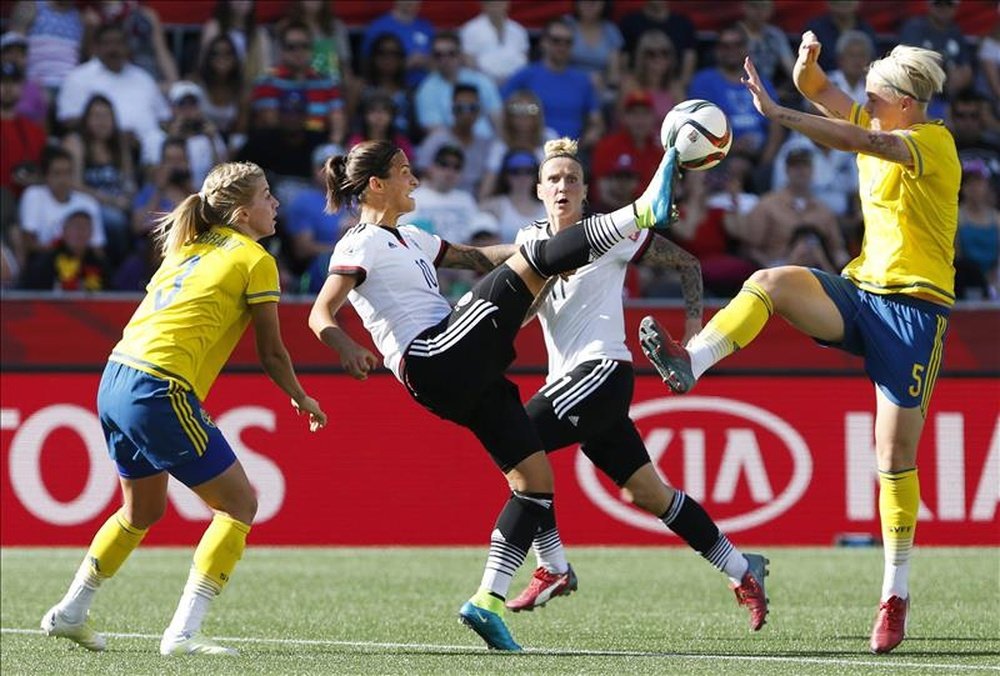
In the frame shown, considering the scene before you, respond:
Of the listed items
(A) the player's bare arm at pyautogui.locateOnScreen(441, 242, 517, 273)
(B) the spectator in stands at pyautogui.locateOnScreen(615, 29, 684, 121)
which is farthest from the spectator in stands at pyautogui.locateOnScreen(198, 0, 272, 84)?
(A) the player's bare arm at pyautogui.locateOnScreen(441, 242, 517, 273)

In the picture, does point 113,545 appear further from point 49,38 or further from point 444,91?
point 49,38

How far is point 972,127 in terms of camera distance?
51.0 feet

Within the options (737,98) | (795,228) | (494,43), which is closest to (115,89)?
(494,43)

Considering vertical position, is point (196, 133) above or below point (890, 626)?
above

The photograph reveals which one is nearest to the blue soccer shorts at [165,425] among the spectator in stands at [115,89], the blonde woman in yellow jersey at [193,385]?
the blonde woman in yellow jersey at [193,385]

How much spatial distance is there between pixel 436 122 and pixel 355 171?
8148mm

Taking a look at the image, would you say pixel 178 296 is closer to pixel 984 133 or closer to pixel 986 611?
pixel 986 611

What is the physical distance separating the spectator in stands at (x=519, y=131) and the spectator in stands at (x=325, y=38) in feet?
4.90

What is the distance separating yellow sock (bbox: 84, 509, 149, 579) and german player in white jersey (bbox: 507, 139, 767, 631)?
176cm

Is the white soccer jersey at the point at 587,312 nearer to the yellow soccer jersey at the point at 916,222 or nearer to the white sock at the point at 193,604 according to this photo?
the yellow soccer jersey at the point at 916,222

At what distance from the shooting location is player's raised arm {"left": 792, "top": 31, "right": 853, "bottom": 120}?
740cm

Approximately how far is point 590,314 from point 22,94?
843cm

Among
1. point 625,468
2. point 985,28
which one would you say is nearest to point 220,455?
point 625,468

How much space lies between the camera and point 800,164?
14836 millimetres
